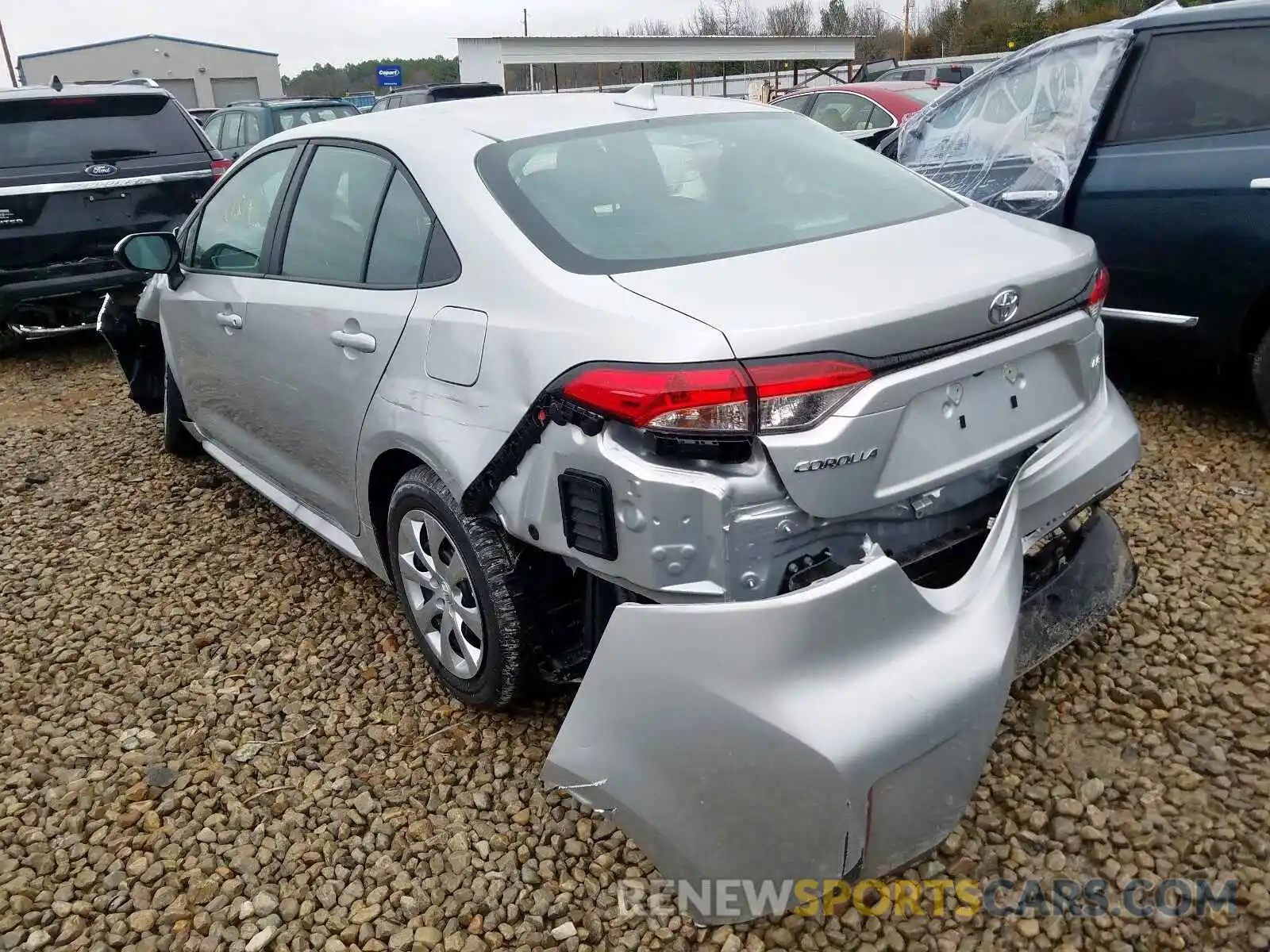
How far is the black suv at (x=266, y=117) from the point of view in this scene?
12.2 m

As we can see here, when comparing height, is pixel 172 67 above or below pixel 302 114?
above

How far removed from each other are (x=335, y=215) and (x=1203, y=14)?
11.6 ft

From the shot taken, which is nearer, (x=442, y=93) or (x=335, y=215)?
(x=335, y=215)

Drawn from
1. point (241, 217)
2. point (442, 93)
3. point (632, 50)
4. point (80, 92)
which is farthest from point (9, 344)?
point (632, 50)

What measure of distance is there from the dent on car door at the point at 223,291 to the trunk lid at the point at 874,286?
1825 millimetres

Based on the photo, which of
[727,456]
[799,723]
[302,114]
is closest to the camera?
[799,723]

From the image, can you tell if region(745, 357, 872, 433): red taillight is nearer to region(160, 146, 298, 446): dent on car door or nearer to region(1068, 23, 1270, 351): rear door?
region(160, 146, 298, 446): dent on car door

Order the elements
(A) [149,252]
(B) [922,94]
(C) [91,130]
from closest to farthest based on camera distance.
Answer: (A) [149,252] → (C) [91,130] → (B) [922,94]

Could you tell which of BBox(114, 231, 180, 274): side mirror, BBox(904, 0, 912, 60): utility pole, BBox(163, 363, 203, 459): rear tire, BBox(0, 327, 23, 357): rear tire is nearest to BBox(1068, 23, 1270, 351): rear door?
BBox(114, 231, 180, 274): side mirror

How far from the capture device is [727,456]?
5.81 feet

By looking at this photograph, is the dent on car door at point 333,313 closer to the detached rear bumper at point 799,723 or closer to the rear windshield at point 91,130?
the detached rear bumper at point 799,723

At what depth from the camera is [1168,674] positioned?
262 cm

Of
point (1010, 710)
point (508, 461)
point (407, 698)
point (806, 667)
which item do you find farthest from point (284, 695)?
point (1010, 710)

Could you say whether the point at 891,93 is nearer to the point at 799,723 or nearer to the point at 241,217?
the point at 241,217
